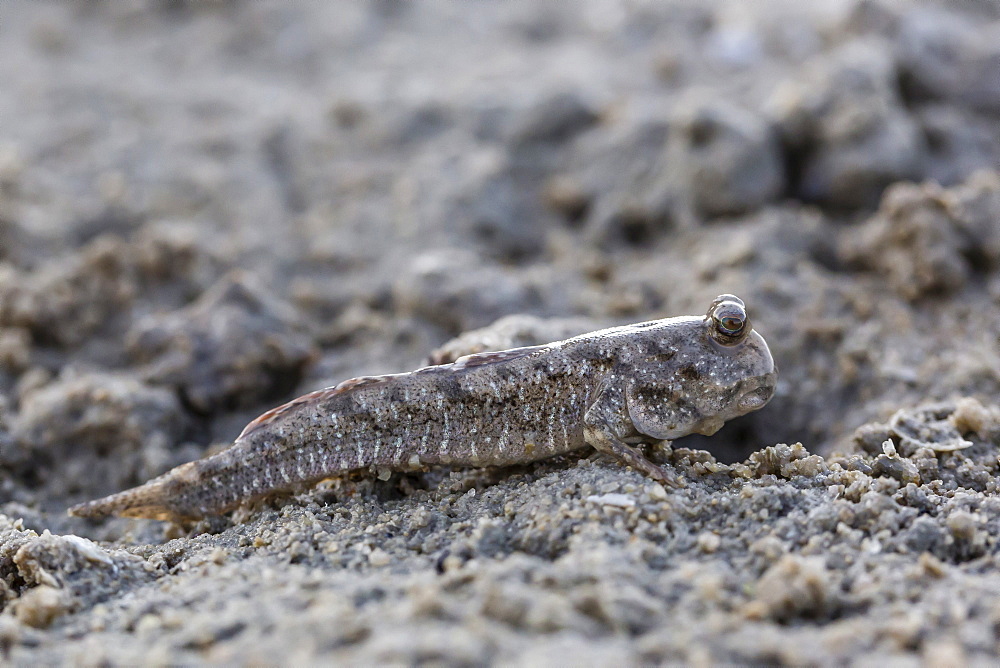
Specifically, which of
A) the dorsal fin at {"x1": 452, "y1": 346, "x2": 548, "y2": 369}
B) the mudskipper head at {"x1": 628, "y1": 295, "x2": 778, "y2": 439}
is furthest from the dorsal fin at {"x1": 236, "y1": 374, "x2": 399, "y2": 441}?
the mudskipper head at {"x1": 628, "y1": 295, "x2": 778, "y2": 439}

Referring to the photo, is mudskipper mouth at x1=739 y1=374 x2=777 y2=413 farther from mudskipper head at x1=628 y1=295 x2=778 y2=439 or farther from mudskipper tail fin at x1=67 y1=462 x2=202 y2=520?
mudskipper tail fin at x1=67 y1=462 x2=202 y2=520

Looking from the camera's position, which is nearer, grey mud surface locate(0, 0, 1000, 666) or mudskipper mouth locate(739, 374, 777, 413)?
grey mud surface locate(0, 0, 1000, 666)

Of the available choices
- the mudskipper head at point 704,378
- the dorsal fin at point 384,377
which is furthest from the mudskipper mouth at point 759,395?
the dorsal fin at point 384,377

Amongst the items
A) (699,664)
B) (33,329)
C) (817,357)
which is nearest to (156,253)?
(33,329)

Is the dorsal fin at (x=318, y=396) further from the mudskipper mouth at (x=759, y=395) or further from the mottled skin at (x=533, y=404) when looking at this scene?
the mudskipper mouth at (x=759, y=395)

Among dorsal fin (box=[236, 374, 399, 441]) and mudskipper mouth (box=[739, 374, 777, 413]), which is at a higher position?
dorsal fin (box=[236, 374, 399, 441])

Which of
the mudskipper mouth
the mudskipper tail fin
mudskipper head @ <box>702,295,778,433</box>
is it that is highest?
mudskipper head @ <box>702,295,778,433</box>

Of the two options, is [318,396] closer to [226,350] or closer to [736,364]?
[226,350]

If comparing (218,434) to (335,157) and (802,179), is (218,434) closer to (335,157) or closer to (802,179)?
(335,157)
